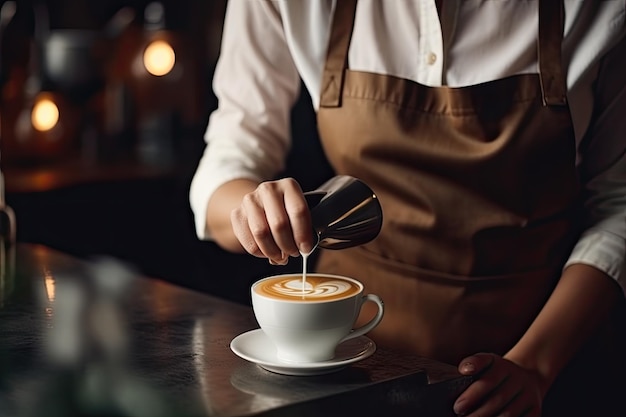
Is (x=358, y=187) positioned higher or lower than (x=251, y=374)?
higher


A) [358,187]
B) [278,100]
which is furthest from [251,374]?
[278,100]

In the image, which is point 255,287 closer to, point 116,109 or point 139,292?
point 139,292

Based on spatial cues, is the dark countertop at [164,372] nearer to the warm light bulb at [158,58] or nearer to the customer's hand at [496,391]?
the customer's hand at [496,391]

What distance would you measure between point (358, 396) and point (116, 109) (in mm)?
2853

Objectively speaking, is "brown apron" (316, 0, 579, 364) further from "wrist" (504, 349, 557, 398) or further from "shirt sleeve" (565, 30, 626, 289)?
"wrist" (504, 349, 557, 398)

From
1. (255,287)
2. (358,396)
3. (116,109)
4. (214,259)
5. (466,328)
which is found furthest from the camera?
(116,109)

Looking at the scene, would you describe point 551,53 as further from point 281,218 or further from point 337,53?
point 281,218

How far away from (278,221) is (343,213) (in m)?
0.10

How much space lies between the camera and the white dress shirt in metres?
1.72

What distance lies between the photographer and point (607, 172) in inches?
69.9

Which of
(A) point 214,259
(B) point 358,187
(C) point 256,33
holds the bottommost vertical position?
(A) point 214,259

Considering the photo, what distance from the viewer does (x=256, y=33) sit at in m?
1.87

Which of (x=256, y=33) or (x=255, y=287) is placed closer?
(x=255, y=287)

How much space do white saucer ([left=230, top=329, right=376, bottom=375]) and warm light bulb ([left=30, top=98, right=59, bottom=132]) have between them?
2.21m
